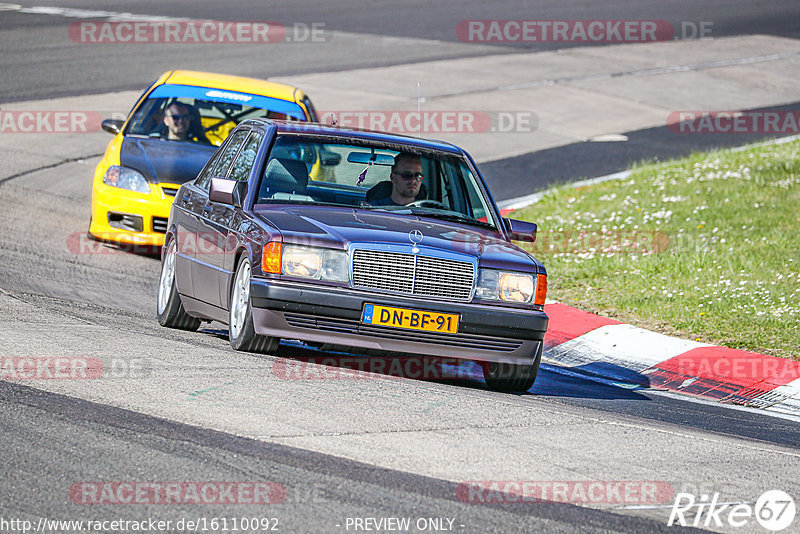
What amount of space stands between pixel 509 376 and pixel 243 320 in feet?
5.48

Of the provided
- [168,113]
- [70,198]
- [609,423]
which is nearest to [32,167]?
[70,198]

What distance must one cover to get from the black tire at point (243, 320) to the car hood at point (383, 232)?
0.36m

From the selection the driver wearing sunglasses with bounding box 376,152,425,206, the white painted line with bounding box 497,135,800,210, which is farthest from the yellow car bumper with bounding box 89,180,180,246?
the white painted line with bounding box 497,135,800,210

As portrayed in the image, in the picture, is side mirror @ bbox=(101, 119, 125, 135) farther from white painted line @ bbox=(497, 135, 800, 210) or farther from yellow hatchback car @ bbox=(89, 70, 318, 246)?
white painted line @ bbox=(497, 135, 800, 210)

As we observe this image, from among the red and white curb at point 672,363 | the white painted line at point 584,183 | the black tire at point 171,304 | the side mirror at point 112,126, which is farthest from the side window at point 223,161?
the white painted line at point 584,183

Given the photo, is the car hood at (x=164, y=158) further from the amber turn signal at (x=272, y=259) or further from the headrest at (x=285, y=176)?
the amber turn signal at (x=272, y=259)

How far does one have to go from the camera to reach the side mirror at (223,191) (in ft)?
26.8

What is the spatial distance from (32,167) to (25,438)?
10.4 m

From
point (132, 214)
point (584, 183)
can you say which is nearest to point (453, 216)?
point (132, 214)

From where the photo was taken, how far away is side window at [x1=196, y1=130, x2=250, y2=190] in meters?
9.04

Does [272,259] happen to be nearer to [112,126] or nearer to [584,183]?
[112,126]

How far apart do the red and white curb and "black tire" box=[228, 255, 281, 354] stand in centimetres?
291

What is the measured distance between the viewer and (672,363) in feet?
31.6

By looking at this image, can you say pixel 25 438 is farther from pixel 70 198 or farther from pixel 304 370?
pixel 70 198
